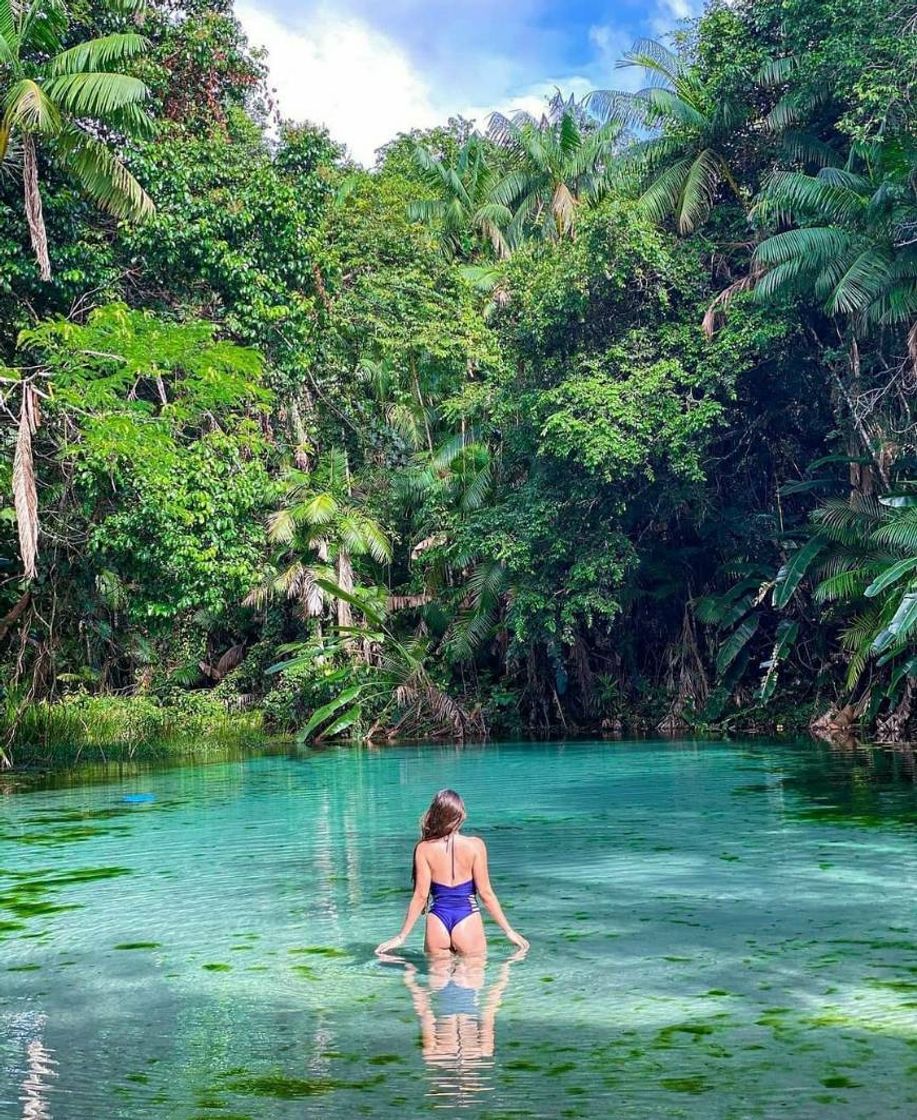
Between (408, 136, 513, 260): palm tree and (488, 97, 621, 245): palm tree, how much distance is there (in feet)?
1.44

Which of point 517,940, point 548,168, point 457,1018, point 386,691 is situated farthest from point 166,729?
point 457,1018

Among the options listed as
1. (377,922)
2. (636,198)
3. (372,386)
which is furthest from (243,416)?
(377,922)

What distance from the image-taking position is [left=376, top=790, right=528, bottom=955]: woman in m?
6.85

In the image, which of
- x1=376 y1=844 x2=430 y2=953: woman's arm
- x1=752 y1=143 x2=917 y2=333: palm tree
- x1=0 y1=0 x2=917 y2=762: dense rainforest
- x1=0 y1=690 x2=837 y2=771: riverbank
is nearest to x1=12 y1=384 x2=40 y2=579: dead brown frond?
x1=0 y1=0 x2=917 y2=762: dense rainforest

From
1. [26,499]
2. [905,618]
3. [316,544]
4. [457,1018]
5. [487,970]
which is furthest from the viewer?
[316,544]

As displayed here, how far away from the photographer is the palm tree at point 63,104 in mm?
18531

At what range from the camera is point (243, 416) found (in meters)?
25.7

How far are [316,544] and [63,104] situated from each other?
1172 centimetres

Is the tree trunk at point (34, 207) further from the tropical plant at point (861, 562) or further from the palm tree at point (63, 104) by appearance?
the tropical plant at point (861, 562)

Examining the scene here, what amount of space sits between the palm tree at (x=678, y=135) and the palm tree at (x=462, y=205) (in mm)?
9903

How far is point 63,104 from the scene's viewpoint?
63.7ft

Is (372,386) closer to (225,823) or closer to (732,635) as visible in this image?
(732,635)

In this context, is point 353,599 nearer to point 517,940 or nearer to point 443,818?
point 443,818

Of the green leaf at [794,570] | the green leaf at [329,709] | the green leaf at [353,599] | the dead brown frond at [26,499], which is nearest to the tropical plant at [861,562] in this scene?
the green leaf at [794,570]
